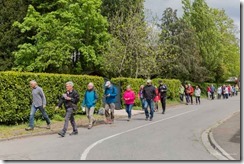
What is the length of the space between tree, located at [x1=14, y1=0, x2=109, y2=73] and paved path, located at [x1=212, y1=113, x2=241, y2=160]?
23.1 metres

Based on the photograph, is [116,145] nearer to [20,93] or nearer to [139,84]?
[20,93]

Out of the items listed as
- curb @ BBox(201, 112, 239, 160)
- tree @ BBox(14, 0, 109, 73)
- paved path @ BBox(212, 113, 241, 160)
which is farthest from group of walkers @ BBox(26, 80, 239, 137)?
tree @ BBox(14, 0, 109, 73)

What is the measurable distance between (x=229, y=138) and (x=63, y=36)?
86.9 ft

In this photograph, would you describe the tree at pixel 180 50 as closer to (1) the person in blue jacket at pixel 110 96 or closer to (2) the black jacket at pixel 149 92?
(2) the black jacket at pixel 149 92

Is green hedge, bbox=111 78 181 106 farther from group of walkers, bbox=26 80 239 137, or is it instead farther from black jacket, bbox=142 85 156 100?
black jacket, bbox=142 85 156 100

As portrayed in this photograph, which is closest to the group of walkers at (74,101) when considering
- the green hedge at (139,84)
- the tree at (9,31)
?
the green hedge at (139,84)

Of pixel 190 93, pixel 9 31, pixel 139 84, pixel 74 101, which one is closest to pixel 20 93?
pixel 74 101

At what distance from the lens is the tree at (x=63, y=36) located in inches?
1430

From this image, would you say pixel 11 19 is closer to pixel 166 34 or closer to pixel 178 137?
pixel 166 34

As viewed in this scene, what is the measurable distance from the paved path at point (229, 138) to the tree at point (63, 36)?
2307 cm

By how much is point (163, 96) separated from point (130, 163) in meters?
15.4

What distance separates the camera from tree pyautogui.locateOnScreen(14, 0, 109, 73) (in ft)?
Answer: 119

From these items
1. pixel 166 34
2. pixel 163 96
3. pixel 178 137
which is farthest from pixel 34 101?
pixel 166 34

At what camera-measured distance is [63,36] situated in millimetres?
36375
